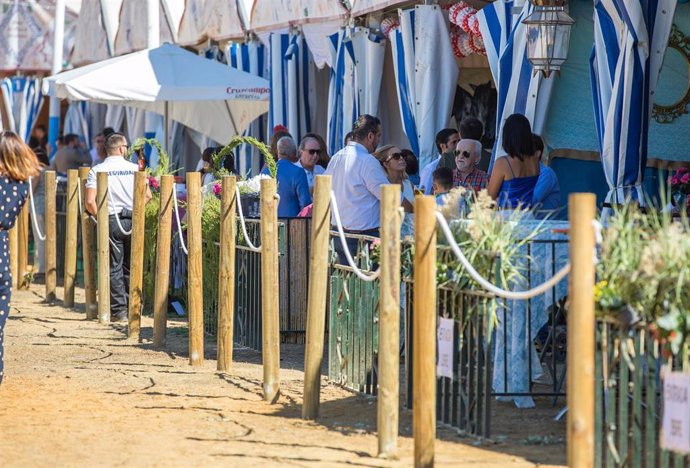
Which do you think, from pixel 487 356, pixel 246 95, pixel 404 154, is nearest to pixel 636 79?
pixel 404 154

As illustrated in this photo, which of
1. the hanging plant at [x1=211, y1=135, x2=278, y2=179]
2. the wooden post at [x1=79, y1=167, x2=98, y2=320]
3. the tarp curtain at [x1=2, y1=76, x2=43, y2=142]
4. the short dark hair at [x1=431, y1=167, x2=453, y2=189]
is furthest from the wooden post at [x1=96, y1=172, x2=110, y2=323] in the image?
the tarp curtain at [x1=2, y1=76, x2=43, y2=142]

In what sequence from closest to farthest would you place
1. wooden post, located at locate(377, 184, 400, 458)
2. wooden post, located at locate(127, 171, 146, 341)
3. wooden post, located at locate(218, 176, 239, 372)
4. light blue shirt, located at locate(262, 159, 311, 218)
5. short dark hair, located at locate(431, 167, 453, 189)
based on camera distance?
wooden post, located at locate(377, 184, 400, 458) → wooden post, located at locate(218, 176, 239, 372) → short dark hair, located at locate(431, 167, 453, 189) → wooden post, located at locate(127, 171, 146, 341) → light blue shirt, located at locate(262, 159, 311, 218)

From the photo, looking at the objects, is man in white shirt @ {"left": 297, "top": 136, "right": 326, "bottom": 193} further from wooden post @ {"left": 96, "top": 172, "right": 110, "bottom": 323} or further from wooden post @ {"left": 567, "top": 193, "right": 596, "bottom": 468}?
wooden post @ {"left": 567, "top": 193, "right": 596, "bottom": 468}

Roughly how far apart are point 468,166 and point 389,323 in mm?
3758

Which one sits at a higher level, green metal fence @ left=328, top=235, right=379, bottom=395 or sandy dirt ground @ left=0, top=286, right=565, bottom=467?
green metal fence @ left=328, top=235, right=379, bottom=395

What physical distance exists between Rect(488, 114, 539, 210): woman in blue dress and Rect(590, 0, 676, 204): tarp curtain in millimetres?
690

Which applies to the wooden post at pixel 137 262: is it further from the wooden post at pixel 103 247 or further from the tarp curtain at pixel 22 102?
the tarp curtain at pixel 22 102

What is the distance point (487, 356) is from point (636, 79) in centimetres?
317

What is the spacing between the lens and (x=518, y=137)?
8438mm

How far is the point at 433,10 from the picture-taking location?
11406 mm

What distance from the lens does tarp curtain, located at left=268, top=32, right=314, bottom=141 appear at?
1439 cm

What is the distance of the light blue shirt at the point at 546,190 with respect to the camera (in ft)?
28.2

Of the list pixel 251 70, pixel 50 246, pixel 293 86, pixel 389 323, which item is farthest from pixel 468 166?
pixel 251 70

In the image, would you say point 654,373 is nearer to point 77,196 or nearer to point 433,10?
point 433,10
